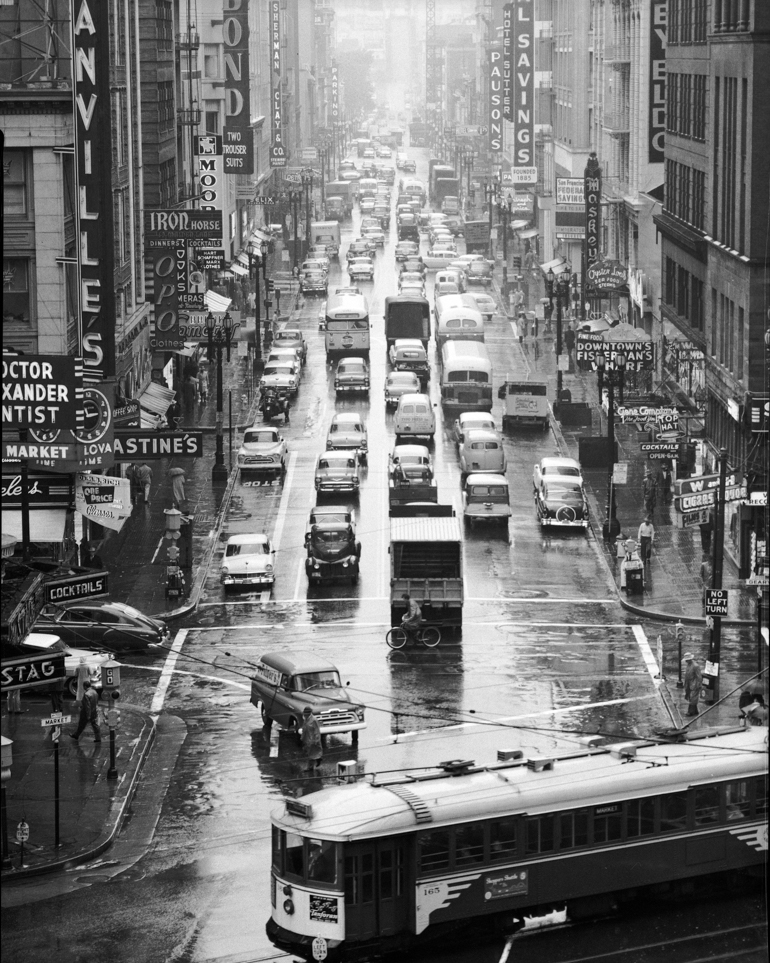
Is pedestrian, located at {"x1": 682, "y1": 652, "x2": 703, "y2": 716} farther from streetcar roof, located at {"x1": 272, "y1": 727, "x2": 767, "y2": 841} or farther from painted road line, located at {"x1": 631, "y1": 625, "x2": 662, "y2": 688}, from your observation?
streetcar roof, located at {"x1": 272, "y1": 727, "x2": 767, "y2": 841}

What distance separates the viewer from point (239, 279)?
451ft

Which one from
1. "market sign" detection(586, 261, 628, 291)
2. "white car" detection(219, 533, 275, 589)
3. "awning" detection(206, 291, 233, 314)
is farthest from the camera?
"market sign" detection(586, 261, 628, 291)

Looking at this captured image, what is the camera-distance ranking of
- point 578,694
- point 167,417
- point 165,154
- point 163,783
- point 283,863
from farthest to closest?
1. point 165,154
2. point 167,417
3. point 578,694
4. point 163,783
5. point 283,863

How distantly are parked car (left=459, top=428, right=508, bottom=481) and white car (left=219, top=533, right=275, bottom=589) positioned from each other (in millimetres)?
15604

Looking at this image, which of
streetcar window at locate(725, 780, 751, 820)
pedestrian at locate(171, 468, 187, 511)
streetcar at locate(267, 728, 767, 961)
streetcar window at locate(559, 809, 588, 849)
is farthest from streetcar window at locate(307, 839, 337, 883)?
pedestrian at locate(171, 468, 187, 511)

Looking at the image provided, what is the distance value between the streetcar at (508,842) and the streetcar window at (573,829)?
2 cm

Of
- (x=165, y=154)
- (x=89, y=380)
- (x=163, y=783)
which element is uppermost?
(x=165, y=154)

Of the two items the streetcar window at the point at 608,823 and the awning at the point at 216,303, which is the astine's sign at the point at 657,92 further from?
the streetcar window at the point at 608,823

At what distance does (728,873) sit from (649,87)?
196 feet

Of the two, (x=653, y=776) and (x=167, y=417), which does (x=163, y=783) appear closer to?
(x=653, y=776)

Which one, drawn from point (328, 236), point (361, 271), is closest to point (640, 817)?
point (361, 271)

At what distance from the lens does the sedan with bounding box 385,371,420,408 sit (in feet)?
289

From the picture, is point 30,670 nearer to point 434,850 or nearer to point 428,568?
point 434,850

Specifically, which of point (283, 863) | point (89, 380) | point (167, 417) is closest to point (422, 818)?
point (283, 863)
